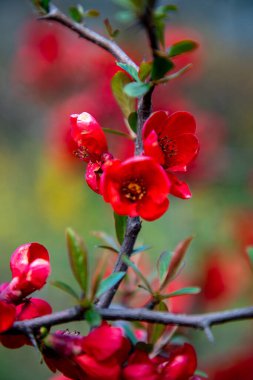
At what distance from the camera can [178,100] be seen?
1.91 metres

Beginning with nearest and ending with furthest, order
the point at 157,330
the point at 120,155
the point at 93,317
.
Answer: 1. the point at 93,317
2. the point at 157,330
3. the point at 120,155

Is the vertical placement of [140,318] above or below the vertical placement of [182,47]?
below

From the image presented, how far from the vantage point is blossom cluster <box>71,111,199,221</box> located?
509mm

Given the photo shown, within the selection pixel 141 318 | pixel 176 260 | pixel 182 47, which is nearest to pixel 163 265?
pixel 176 260

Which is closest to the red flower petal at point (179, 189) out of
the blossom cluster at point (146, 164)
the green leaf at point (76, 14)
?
the blossom cluster at point (146, 164)

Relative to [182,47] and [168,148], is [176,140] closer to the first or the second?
[168,148]

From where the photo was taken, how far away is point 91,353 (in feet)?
1.60

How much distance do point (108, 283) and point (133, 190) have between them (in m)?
0.10

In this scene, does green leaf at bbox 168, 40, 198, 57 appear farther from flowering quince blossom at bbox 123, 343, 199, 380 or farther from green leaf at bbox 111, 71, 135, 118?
flowering quince blossom at bbox 123, 343, 199, 380

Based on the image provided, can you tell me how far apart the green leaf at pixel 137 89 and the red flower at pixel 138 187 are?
0.05 metres

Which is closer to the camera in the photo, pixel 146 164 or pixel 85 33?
pixel 146 164

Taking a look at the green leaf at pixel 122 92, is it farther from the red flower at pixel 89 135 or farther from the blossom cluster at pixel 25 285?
the blossom cluster at pixel 25 285

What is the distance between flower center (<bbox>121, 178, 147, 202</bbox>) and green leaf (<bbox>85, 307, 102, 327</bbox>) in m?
0.11

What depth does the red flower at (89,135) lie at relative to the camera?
0.57 meters
